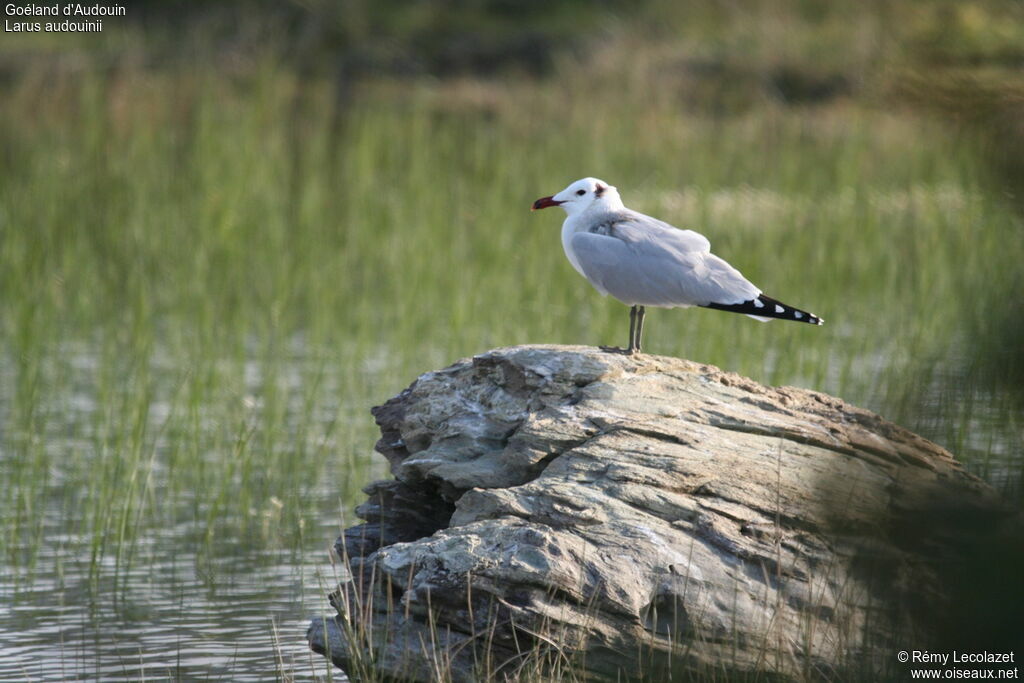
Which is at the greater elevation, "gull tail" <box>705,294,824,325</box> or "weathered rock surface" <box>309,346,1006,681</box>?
"gull tail" <box>705,294,824,325</box>

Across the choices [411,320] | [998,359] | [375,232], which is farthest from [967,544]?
[375,232]

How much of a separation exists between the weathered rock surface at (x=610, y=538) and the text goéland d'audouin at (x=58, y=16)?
39.9 ft

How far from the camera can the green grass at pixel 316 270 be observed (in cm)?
571

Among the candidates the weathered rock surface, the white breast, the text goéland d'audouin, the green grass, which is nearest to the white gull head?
the white breast

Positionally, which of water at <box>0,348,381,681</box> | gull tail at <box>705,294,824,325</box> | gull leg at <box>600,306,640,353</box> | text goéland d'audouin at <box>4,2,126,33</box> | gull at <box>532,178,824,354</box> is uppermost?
text goéland d'audouin at <box>4,2,126,33</box>

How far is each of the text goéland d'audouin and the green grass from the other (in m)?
3.82

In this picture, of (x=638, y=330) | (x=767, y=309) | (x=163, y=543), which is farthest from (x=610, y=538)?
(x=163, y=543)

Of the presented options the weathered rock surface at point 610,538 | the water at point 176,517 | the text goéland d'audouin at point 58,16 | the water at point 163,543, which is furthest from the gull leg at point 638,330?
the text goéland d'audouin at point 58,16

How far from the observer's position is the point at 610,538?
3.22 m

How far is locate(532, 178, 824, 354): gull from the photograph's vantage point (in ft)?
13.7

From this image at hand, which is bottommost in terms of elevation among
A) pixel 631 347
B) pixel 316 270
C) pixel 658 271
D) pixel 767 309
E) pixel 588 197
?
pixel 631 347

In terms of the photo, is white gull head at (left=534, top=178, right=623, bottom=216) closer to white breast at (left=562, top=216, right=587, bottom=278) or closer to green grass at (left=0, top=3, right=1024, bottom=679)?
white breast at (left=562, top=216, right=587, bottom=278)

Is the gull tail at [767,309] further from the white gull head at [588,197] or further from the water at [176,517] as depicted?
the water at [176,517]

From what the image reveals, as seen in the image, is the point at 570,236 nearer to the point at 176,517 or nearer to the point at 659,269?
the point at 659,269
